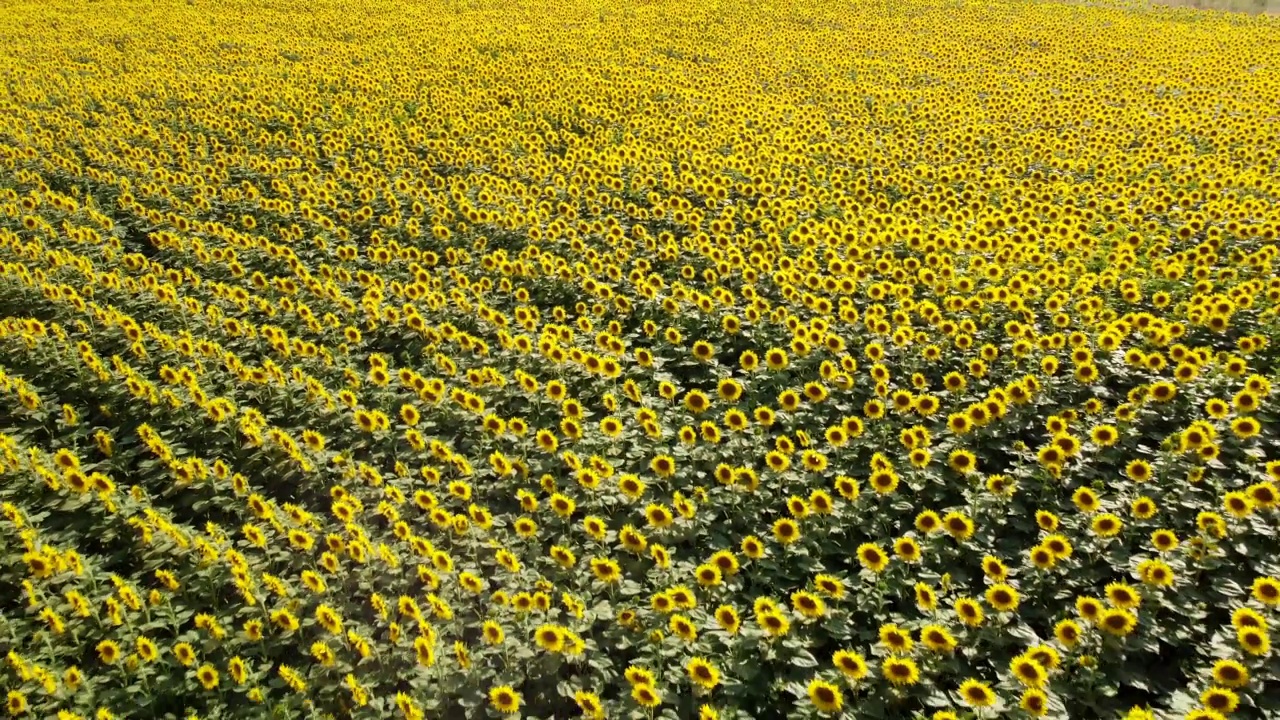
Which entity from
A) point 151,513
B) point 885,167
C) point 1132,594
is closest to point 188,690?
Answer: point 151,513

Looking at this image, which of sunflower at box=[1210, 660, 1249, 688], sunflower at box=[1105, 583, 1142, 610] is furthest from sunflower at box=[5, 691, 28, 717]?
sunflower at box=[1210, 660, 1249, 688]

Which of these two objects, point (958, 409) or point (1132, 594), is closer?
point (1132, 594)

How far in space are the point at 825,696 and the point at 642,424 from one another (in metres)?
2.43

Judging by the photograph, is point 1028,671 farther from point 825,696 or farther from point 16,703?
point 16,703

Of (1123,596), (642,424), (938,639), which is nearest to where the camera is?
(938,639)

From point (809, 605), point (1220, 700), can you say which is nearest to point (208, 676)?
point (809, 605)

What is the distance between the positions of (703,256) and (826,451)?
362 centimetres

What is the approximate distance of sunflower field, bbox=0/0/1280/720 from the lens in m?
3.96

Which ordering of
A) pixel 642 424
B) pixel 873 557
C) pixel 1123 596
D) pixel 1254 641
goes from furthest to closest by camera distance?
pixel 642 424 → pixel 873 557 → pixel 1123 596 → pixel 1254 641

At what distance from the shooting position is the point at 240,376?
6.15m

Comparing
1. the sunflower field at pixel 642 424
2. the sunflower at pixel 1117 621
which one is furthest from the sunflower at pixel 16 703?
the sunflower at pixel 1117 621

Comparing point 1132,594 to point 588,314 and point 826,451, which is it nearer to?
point 826,451

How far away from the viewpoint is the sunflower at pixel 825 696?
359 cm

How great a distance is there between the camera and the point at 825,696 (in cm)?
362
